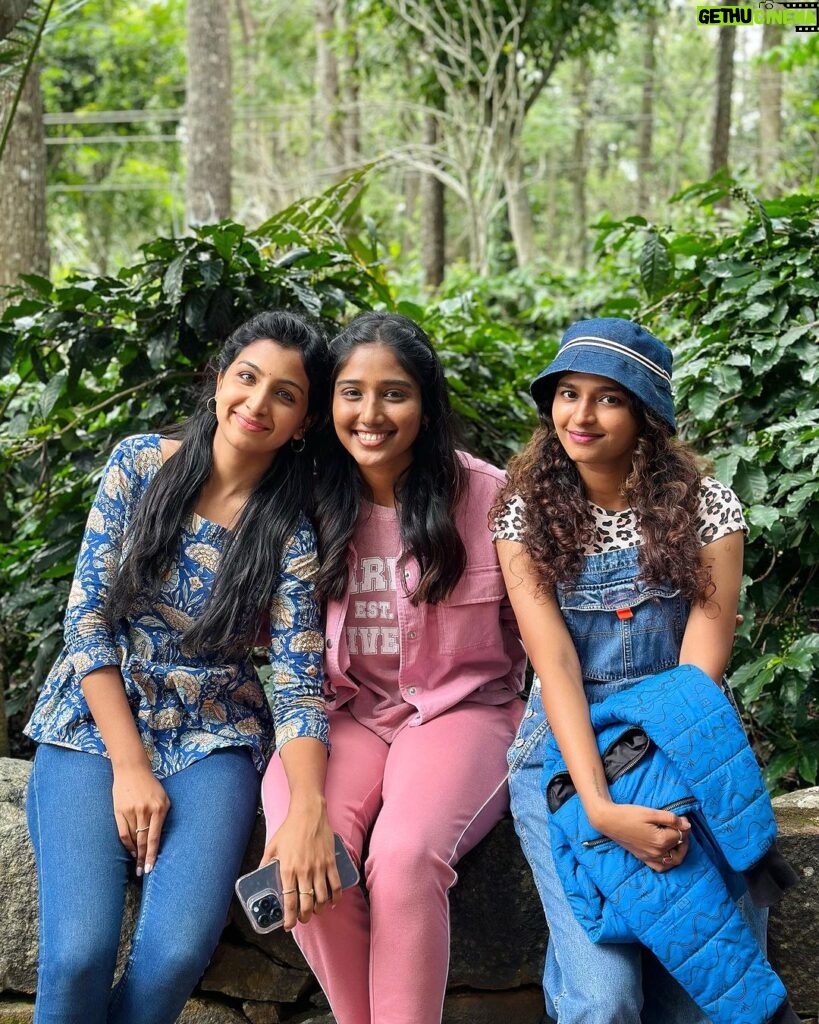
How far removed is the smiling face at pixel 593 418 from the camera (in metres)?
2.13

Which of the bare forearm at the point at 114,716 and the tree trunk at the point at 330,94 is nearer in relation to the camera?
the bare forearm at the point at 114,716

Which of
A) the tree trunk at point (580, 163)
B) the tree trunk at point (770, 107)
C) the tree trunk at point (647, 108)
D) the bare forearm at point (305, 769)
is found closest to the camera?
the bare forearm at point (305, 769)

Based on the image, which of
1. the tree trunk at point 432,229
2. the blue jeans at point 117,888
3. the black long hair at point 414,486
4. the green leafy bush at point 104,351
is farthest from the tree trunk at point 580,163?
the blue jeans at point 117,888

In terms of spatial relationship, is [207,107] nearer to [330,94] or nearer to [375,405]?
[330,94]

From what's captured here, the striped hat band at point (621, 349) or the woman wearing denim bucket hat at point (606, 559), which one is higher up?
the striped hat band at point (621, 349)

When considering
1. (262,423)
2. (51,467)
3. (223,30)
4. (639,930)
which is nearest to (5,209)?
(51,467)

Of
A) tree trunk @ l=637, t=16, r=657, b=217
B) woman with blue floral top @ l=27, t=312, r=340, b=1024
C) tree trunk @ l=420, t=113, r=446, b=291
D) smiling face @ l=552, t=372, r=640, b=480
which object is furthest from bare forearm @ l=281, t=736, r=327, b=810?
tree trunk @ l=637, t=16, r=657, b=217

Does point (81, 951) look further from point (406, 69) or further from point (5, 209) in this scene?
point (406, 69)

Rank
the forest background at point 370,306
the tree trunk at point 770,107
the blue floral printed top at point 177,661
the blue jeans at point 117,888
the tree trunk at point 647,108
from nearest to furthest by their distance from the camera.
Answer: the blue jeans at point 117,888, the blue floral printed top at point 177,661, the forest background at point 370,306, the tree trunk at point 770,107, the tree trunk at point 647,108

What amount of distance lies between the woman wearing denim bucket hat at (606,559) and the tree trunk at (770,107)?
1002cm

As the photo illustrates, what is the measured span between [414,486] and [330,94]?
11074 mm

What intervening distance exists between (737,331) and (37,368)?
A: 206 centimetres

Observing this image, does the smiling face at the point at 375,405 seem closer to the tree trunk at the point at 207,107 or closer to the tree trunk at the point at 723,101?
the tree trunk at the point at 207,107

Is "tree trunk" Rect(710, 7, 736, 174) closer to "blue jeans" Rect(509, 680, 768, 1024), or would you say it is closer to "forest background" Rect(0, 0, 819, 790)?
"forest background" Rect(0, 0, 819, 790)
